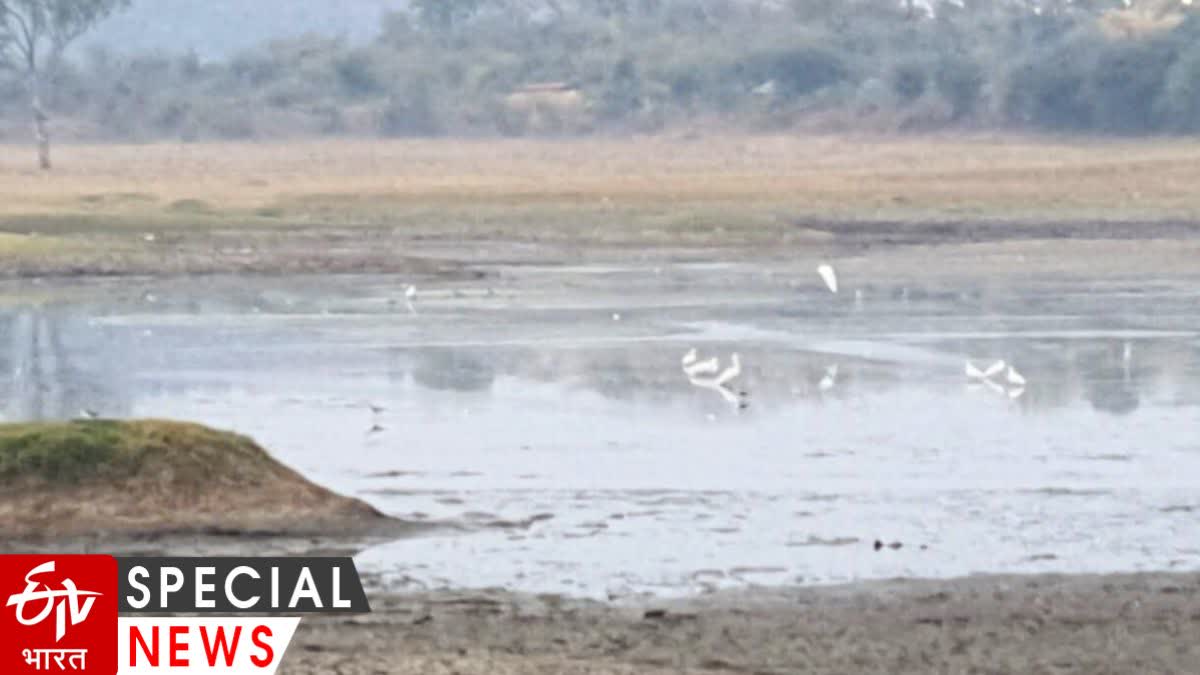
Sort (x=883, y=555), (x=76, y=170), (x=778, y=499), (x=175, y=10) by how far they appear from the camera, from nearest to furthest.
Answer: (x=883, y=555) < (x=778, y=499) < (x=76, y=170) < (x=175, y=10)

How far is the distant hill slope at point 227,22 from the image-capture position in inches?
4815

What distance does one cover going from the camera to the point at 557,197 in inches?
1889

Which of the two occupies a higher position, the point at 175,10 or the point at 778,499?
the point at 175,10

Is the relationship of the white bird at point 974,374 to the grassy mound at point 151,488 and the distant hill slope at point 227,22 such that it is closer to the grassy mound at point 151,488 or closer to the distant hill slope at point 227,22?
the grassy mound at point 151,488

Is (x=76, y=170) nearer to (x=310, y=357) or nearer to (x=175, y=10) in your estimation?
(x=310, y=357)

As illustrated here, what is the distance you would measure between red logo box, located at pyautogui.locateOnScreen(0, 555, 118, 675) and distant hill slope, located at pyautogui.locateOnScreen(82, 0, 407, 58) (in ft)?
366

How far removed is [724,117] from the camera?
6956 centimetres

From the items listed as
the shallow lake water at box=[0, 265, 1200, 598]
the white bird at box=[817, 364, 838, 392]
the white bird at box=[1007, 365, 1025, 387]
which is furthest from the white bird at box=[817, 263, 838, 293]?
the white bird at box=[1007, 365, 1025, 387]

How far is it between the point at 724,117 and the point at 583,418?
5129 cm

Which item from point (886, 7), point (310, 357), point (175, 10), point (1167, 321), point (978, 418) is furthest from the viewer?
point (175, 10)

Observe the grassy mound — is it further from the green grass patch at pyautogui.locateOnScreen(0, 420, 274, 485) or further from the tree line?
the tree line

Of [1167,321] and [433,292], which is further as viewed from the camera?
[433,292]

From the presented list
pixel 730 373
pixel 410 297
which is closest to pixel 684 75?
pixel 410 297

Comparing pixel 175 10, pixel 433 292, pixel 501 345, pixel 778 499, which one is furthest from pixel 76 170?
pixel 175 10
